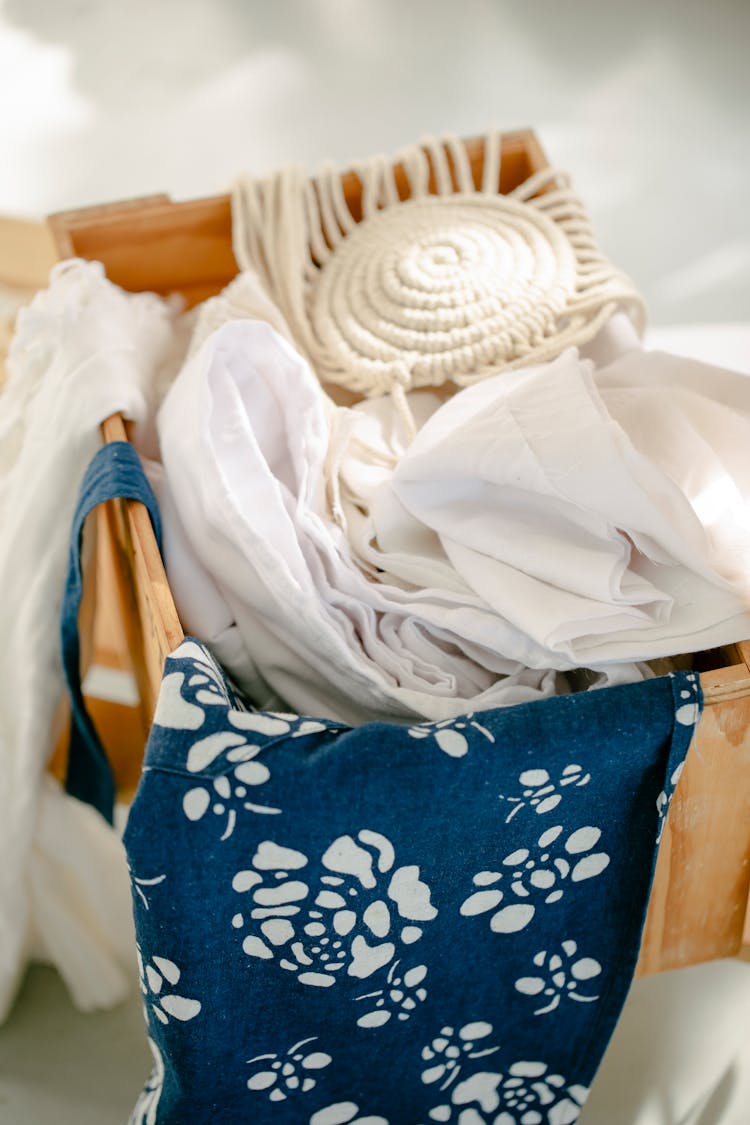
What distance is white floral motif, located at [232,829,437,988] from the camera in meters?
0.73

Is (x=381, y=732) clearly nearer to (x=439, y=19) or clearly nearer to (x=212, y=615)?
(x=212, y=615)

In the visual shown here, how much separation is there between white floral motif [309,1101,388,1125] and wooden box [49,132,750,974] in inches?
9.8

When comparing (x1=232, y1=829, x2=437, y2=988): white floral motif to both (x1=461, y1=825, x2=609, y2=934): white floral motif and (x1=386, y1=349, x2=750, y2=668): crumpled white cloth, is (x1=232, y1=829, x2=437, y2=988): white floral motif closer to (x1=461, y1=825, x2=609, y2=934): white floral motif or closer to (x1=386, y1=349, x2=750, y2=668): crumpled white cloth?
(x1=461, y1=825, x2=609, y2=934): white floral motif

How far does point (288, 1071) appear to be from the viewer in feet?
2.72

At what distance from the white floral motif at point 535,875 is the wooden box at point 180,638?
0.08m

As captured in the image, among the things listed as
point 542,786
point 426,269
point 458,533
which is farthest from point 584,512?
point 426,269

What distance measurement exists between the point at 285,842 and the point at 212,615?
0.73ft

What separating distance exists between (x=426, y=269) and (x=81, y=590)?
1.45ft

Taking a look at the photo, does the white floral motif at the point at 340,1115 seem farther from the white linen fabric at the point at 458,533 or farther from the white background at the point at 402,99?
the white background at the point at 402,99

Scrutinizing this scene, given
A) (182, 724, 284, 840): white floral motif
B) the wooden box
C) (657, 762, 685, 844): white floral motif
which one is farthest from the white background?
(182, 724, 284, 840): white floral motif

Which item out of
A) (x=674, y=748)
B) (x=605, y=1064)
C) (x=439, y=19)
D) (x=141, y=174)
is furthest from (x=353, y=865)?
(x=439, y=19)

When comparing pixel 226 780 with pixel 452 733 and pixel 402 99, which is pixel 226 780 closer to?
pixel 452 733

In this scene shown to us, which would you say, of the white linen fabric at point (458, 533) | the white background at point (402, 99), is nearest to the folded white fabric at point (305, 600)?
the white linen fabric at point (458, 533)

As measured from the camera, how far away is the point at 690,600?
82 cm
